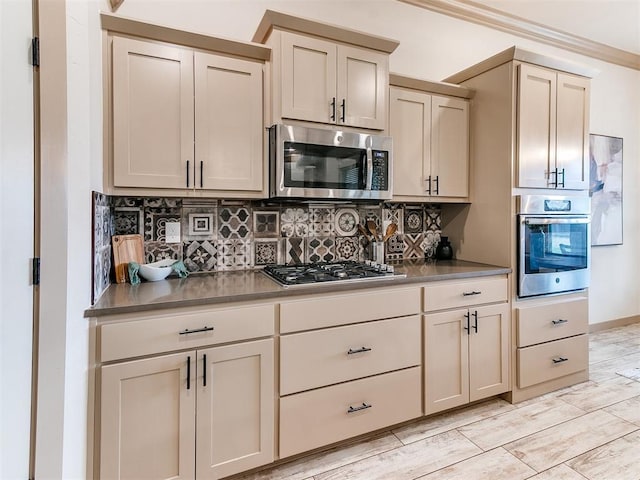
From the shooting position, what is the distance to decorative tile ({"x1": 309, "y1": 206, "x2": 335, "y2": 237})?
2514 mm

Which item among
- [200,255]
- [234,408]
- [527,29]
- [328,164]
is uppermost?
[527,29]

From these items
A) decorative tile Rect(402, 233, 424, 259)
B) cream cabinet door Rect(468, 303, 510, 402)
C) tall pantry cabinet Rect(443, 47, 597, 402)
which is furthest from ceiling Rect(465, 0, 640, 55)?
cream cabinet door Rect(468, 303, 510, 402)

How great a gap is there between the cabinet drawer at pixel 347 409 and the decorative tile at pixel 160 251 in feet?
3.55

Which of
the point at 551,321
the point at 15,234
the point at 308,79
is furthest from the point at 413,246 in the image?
the point at 15,234

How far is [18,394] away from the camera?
3.33ft

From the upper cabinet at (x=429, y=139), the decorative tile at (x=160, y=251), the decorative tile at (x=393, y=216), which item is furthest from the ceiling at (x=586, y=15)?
the decorative tile at (x=160, y=251)

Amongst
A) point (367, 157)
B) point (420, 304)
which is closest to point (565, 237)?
point (420, 304)

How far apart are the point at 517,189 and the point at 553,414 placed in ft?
4.82

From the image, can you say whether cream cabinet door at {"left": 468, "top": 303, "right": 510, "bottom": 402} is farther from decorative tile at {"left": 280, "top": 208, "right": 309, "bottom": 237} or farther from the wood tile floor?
decorative tile at {"left": 280, "top": 208, "right": 309, "bottom": 237}

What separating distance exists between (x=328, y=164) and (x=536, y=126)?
1515 mm

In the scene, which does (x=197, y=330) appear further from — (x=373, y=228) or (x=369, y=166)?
(x=373, y=228)

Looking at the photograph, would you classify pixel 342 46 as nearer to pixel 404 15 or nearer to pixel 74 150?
pixel 404 15

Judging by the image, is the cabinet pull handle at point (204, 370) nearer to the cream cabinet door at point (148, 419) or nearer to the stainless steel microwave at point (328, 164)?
the cream cabinet door at point (148, 419)

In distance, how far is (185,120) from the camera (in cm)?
183
